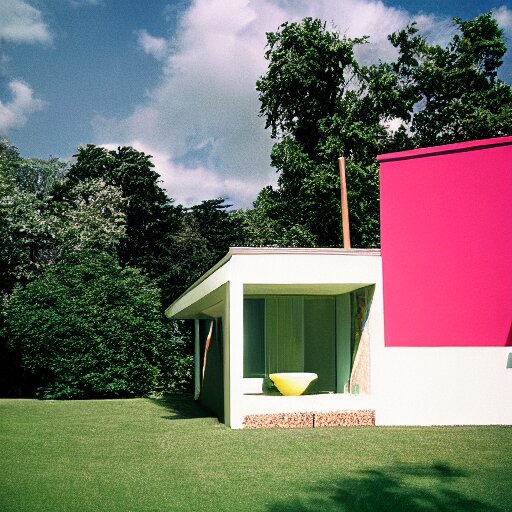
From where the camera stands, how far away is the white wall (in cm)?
1074

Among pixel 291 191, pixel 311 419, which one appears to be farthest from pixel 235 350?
pixel 291 191

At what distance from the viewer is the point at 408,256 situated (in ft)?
36.5

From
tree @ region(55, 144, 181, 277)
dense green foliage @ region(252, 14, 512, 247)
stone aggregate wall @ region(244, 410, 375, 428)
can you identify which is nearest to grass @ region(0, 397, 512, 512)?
stone aggregate wall @ region(244, 410, 375, 428)

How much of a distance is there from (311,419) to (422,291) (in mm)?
2691

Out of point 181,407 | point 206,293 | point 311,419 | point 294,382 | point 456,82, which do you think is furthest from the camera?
point 456,82

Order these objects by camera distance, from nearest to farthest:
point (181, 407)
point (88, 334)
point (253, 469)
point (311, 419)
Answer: point (253, 469) → point (311, 419) → point (181, 407) → point (88, 334)

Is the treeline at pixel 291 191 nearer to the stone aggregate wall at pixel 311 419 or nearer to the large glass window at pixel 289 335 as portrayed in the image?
the large glass window at pixel 289 335

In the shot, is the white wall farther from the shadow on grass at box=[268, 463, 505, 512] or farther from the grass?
the shadow on grass at box=[268, 463, 505, 512]

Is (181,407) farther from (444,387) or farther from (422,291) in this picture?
(422,291)

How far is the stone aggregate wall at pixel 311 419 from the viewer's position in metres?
10.4

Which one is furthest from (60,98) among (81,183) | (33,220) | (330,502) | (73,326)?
(330,502)

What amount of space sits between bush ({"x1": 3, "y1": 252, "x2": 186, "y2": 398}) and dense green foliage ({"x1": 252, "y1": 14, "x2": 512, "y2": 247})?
22.1 ft

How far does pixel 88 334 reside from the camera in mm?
19453

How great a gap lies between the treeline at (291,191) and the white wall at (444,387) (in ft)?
34.5
